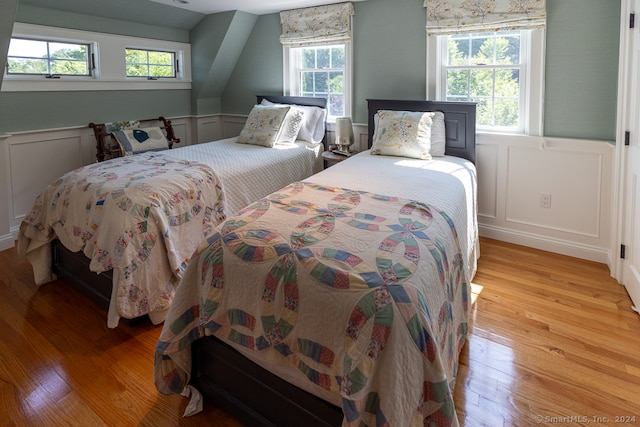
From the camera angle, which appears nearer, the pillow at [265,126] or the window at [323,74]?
the pillow at [265,126]

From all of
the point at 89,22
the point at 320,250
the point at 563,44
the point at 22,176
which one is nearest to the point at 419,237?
the point at 320,250

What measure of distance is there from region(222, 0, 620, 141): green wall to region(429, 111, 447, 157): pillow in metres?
0.46

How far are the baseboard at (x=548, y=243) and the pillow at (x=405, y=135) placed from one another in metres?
0.99

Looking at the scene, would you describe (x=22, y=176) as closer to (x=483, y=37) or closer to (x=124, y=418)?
(x=124, y=418)

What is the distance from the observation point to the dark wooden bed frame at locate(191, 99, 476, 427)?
144cm

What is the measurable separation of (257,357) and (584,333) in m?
1.85

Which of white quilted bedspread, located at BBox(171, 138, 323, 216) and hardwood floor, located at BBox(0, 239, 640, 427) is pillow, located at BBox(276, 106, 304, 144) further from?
hardwood floor, located at BBox(0, 239, 640, 427)

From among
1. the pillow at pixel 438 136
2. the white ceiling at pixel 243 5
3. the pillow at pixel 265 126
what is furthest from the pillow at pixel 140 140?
the pillow at pixel 438 136

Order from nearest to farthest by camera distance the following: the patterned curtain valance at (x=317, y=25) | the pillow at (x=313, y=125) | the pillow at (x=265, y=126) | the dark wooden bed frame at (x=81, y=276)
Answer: the dark wooden bed frame at (x=81, y=276), the pillow at (x=265, y=126), the patterned curtain valance at (x=317, y=25), the pillow at (x=313, y=125)

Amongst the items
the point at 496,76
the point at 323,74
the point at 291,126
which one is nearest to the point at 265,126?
the point at 291,126

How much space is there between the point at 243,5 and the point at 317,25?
79cm

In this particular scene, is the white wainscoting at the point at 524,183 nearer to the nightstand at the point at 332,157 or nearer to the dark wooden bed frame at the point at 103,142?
the dark wooden bed frame at the point at 103,142

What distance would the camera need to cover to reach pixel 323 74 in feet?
14.9

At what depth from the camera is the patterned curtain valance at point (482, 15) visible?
3096mm
